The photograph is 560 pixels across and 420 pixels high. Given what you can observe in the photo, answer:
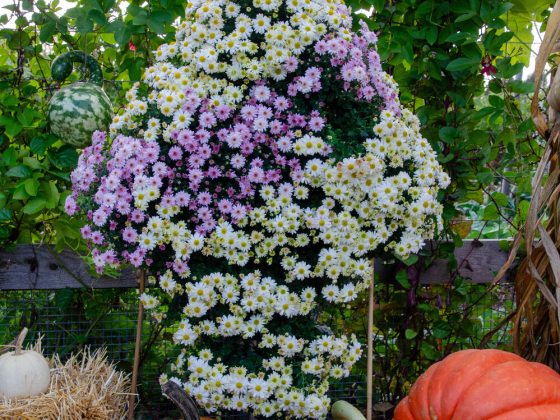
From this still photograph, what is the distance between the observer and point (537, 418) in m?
1.48

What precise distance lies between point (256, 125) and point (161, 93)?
0.84 ft

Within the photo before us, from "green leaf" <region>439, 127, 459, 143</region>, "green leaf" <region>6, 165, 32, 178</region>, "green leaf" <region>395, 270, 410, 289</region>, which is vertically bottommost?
"green leaf" <region>395, 270, 410, 289</region>

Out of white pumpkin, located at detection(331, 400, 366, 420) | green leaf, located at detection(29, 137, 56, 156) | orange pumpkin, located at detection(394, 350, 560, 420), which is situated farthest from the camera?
green leaf, located at detection(29, 137, 56, 156)

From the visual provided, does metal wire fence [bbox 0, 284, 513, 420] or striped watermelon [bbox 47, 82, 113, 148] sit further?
metal wire fence [bbox 0, 284, 513, 420]

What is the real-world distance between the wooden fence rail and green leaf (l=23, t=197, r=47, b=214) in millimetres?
208

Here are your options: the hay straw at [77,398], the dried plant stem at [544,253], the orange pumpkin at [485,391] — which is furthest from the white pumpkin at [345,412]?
the hay straw at [77,398]

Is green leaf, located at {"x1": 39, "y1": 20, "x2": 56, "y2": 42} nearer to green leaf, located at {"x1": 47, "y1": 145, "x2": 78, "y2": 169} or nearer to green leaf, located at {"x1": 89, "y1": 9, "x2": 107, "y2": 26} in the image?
green leaf, located at {"x1": 89, "y1": 9, "x2": 107, "y2": 26}

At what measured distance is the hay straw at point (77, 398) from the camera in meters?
1.61

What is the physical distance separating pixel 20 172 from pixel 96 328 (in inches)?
25.1

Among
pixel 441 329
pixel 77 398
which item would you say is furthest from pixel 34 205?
pixel 441 329

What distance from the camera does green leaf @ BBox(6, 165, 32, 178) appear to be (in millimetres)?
2059

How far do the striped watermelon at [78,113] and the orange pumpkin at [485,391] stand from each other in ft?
3.97

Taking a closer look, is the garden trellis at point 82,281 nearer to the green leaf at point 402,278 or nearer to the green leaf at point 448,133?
the green leaf at point 402,278

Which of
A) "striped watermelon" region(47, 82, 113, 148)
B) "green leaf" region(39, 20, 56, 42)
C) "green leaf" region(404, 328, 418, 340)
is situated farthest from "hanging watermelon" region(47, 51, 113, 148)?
"green leaf" region(404, 328, 418, 340)
